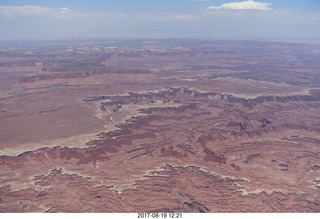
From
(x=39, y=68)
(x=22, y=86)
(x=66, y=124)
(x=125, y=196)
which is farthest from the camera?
(x=39, y=68)

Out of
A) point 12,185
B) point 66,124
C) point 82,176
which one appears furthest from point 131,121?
point 12,185

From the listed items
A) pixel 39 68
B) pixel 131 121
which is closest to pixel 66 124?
pixel 131 121

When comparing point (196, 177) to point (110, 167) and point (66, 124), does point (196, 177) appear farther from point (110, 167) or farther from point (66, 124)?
point (66, 124)

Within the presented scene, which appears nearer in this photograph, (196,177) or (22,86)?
(196,177)

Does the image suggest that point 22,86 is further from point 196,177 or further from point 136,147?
point 196,177

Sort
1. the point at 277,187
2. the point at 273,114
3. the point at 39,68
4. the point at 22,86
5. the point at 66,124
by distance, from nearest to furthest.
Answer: the point at 277,187 < the point at 66,124 < the point at 273,114 < the point at 22,86 < the point at 39,68

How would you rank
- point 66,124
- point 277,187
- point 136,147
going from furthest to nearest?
1. point 66,124
2. point 136,147
3. point 277,187
